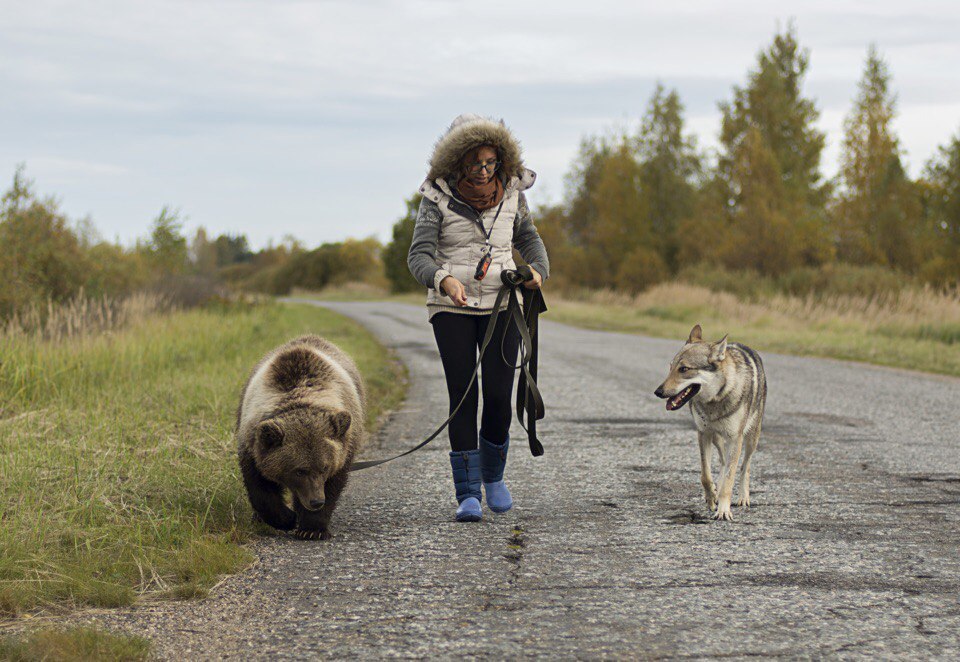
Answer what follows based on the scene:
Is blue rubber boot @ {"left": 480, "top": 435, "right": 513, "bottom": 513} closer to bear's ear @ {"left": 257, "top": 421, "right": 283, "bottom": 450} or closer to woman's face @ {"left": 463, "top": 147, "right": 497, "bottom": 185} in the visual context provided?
bear's ear @ {"left": 257, "top": 421, "right": 283, "bottom": 450}

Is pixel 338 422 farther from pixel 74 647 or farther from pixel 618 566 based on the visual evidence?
pixel 74 647

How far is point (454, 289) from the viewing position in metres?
5.01

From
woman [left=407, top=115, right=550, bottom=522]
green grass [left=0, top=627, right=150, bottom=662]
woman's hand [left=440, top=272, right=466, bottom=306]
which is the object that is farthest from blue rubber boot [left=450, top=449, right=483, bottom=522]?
green grass [left=0, top=627, right=150, bottom=662]

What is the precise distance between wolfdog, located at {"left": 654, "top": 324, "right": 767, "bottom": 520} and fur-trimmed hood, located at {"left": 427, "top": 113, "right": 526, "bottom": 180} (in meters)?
1.60

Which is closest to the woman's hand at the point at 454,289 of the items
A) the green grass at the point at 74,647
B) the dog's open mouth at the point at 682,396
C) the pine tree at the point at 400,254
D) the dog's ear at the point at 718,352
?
the dog's open mouth at the point at 682,396

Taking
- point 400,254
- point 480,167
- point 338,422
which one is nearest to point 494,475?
point 338,422

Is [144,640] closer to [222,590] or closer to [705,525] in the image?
[222,590]

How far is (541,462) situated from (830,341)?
543 inches

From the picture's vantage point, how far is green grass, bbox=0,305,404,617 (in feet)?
13.4

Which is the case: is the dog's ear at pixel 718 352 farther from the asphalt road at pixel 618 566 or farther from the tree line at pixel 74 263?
the tree line at pixel 74 263

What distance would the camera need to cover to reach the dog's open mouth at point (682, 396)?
5430mm

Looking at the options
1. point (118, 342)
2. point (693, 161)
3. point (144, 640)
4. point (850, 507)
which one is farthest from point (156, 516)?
point (693, 161)

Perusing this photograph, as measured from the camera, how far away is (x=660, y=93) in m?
42.0

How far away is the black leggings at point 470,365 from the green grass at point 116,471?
1416mm
